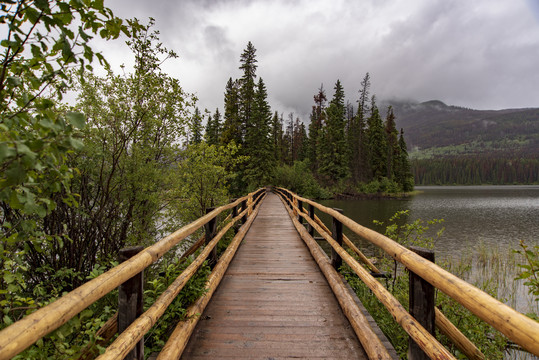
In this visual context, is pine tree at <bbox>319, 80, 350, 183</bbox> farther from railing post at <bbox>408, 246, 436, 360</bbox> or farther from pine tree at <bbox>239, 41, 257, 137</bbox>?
railing post at <bbox>408, 246, 436, 360</bbox>

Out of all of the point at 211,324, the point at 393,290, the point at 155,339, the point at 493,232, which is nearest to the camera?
the point at 155,339

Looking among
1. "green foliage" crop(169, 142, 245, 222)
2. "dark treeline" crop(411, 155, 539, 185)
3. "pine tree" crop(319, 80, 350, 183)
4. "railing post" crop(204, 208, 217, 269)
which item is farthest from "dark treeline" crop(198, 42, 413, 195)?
"dark treeline" crop(411, 155, 539, 185)

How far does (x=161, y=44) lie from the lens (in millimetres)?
7016

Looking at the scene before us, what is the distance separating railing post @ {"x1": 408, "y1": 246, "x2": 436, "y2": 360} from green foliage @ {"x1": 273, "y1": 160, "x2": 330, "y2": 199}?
38493mm

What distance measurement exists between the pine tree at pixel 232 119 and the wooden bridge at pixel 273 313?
28.4 meters

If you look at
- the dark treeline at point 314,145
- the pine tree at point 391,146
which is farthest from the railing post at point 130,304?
the pine tree at point 391,146

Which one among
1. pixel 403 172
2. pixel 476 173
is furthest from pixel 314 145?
pixel 476 173

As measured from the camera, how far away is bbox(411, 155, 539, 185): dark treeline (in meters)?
133

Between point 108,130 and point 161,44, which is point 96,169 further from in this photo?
point 161,44

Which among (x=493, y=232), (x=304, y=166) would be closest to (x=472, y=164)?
(x=304, y=166)

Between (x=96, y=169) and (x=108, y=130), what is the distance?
0.93 metres

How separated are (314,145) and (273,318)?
5169 cm

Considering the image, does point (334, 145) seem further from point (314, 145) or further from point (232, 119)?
point (232, 119)

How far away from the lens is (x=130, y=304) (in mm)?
1922
